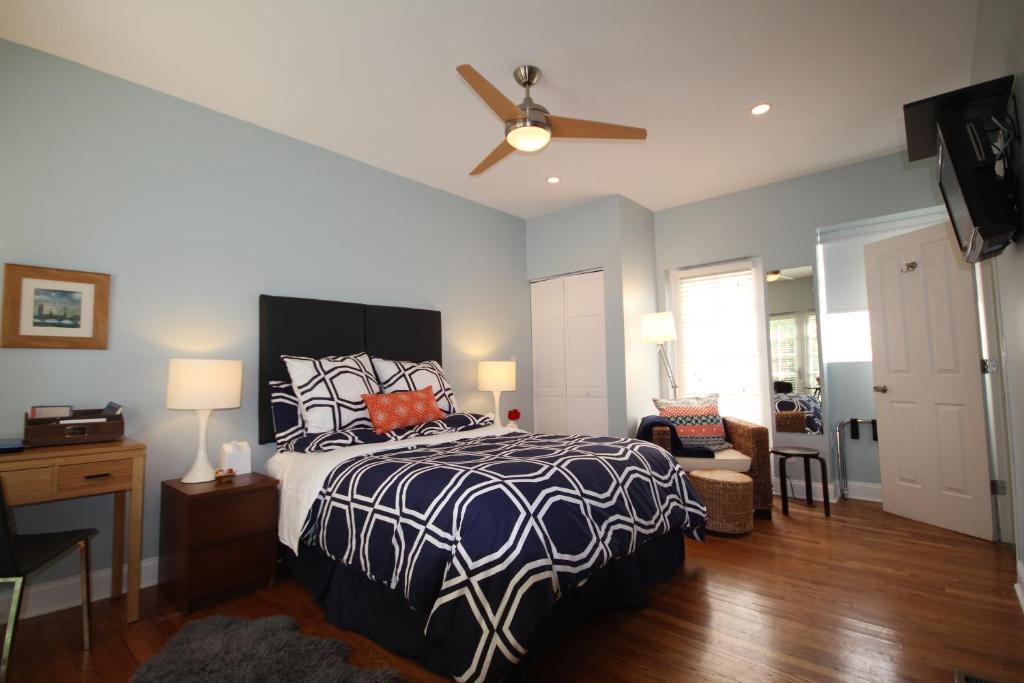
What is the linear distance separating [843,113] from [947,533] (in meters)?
2.86

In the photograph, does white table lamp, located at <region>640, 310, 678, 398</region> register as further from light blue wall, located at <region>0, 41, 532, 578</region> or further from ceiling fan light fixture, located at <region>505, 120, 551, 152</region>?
ceiling fan light fixture, located at <region>505, 120, 551, 152</region>

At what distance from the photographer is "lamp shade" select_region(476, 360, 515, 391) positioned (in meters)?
4.20

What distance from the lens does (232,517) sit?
7.72 ft

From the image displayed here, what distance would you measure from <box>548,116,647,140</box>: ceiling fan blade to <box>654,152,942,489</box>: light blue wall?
2526 millimetres

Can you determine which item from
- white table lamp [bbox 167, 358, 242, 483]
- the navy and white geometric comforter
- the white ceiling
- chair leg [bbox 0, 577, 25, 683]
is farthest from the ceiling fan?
chair leg [bbox 0, 577, 25, 683]

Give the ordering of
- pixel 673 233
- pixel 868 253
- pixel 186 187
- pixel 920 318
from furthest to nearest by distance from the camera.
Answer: pixel 673 233 → pixel 868 253 → pixel 920 318 → pixel 186 187

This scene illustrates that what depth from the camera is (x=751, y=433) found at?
3.63 meters

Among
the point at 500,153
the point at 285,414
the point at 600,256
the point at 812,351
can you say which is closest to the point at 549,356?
the point at 600,256

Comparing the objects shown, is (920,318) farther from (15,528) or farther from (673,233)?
(15,528)

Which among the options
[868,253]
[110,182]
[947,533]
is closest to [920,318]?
[868,253]

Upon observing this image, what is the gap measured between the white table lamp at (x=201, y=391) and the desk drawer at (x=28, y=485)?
1.79ft

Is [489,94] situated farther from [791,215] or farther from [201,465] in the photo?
[791,215]

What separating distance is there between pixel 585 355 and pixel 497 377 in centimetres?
98

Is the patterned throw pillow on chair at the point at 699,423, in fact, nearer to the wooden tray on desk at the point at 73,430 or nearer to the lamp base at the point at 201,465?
the lamp base at the point at 201,465
